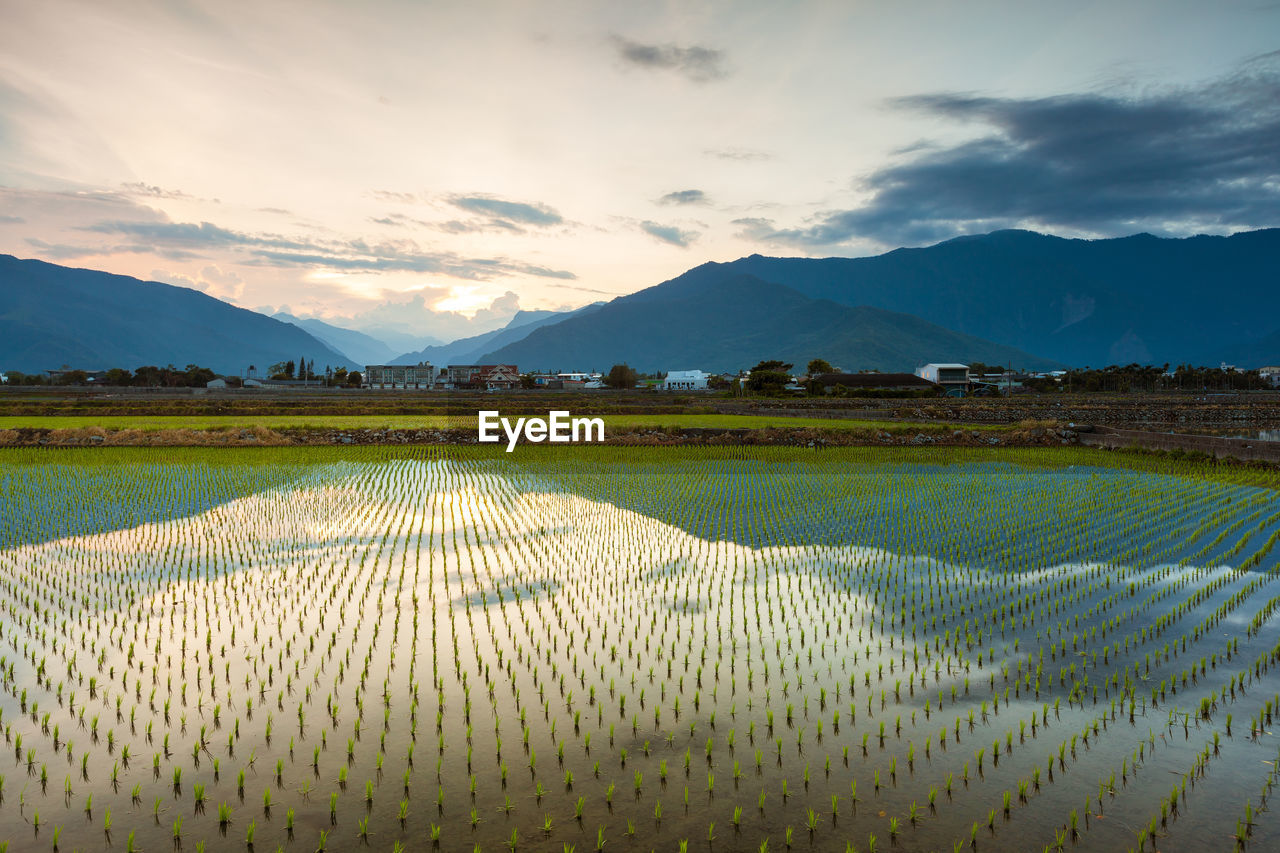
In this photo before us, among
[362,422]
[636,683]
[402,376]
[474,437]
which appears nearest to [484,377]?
[402,376]

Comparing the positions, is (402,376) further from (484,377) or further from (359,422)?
(359,422)

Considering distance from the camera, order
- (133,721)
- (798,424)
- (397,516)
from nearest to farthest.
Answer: (133,721)
(397,516)
(798,424)

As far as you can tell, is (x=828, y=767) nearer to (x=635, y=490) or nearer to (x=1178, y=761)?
(x=1178, y=761)

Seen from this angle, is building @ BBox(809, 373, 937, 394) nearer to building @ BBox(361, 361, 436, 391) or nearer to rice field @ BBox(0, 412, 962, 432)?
rice field @ BBox(0, 412, 962, 432)

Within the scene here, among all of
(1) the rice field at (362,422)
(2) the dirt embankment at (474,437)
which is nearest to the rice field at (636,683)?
(2) the dirt embankment at (474,437)

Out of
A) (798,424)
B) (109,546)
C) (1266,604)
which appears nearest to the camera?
(1266,604)

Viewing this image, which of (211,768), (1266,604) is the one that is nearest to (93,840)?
(211,768)

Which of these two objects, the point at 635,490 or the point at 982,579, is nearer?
the point at 982,579
